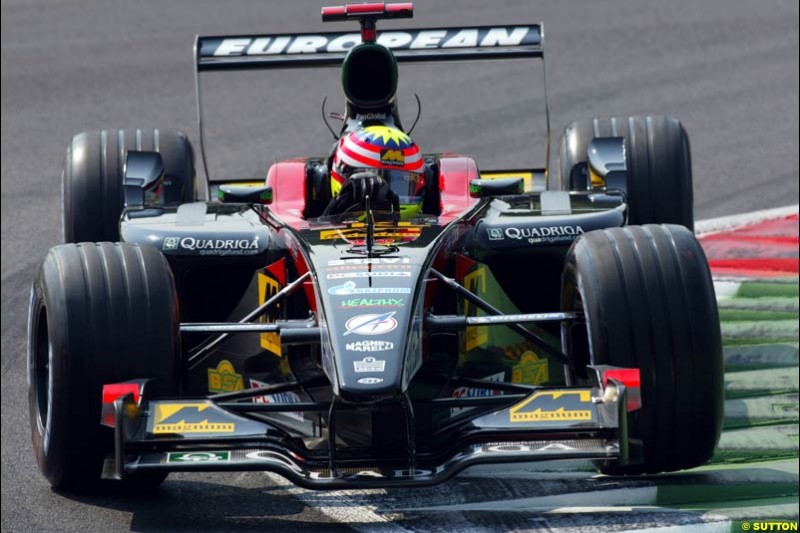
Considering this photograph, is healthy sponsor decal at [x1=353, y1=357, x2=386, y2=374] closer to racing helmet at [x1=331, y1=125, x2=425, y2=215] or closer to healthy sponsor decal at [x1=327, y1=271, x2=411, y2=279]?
healthy sponsor decal at [x1=327, y1=271, x2=411, y2=279]

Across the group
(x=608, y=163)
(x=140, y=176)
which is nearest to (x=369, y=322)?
(x=140, y=176)

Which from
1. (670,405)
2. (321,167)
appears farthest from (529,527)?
(321,167)

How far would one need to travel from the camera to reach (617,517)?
653 cm

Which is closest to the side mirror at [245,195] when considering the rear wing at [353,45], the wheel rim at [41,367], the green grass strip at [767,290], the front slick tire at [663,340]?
the wheel rim at [41,367]

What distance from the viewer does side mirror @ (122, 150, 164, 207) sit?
30.5 ft

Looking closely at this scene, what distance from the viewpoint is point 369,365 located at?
622 centimetres

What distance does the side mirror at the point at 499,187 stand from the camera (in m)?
8.27

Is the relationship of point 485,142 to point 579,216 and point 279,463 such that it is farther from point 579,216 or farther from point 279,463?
point 279,463

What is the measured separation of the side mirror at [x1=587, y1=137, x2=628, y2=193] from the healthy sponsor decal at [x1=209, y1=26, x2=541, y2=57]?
2.43 feet

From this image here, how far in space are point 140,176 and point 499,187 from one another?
7.30 ft

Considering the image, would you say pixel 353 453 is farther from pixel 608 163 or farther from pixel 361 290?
pixel 608 163

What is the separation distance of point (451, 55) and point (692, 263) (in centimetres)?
325

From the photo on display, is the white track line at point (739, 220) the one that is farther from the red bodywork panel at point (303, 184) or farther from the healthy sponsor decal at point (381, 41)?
the red bodywork panel at point (303, 184)

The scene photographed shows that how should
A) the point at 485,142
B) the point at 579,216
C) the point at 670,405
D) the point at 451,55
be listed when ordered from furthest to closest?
the point at 485,142
the point at 451,55
the point at 579,216
the point at 670,405
